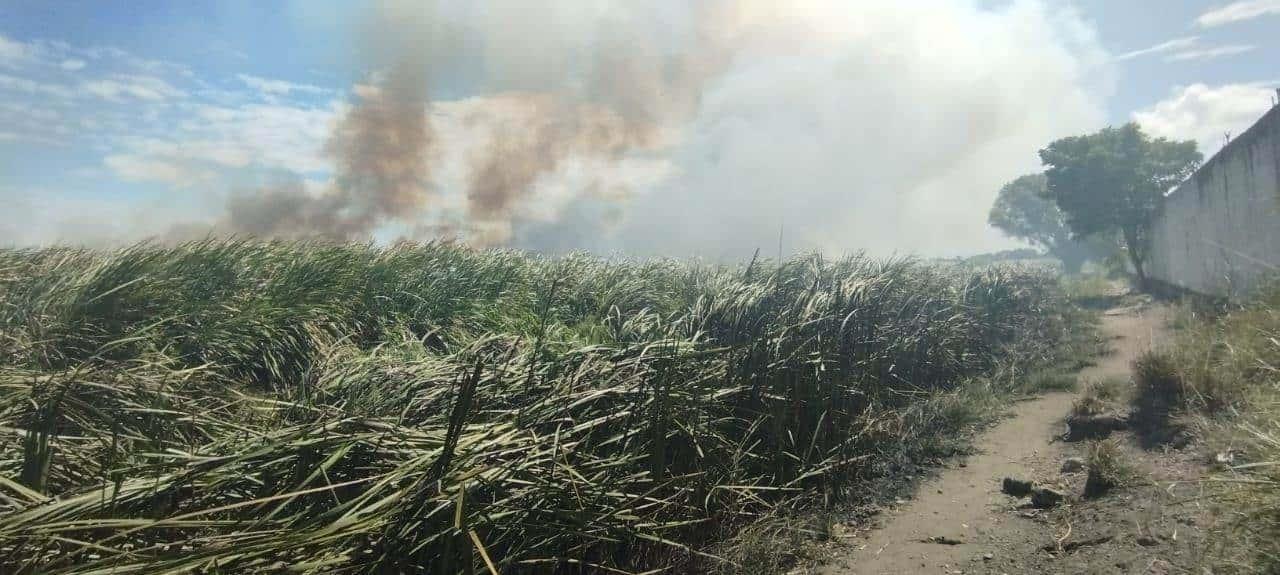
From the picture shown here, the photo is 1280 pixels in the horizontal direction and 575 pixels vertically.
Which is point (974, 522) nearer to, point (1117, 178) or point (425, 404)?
point (425, 404)

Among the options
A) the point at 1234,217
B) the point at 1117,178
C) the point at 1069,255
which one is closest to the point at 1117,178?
the point at 1117,178

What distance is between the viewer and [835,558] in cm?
383

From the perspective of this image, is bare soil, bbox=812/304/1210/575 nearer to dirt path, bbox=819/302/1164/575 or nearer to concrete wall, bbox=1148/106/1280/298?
dirt path, bbox=819/302/1164/575

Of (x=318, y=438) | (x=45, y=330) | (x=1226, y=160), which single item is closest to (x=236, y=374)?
(x=45, y=330)

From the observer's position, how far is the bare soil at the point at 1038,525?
3439 mm

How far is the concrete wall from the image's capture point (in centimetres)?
986

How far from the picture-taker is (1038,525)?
4.02 m

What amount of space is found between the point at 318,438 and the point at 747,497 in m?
2.37

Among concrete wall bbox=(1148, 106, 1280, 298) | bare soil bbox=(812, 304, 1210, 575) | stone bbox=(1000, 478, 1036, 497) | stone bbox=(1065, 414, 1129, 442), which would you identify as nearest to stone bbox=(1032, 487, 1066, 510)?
bare soil bbox=(812, 304, 1210, 575)

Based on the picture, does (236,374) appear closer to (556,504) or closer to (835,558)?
(556,504)

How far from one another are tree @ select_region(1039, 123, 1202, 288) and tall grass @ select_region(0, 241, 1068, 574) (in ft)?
63.6

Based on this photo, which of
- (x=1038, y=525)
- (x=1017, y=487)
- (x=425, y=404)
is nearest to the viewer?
(x=425, y=404)

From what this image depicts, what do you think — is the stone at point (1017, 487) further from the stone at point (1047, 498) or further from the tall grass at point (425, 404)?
the tall grass at point (425, 404)

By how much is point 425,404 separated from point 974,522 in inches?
128
